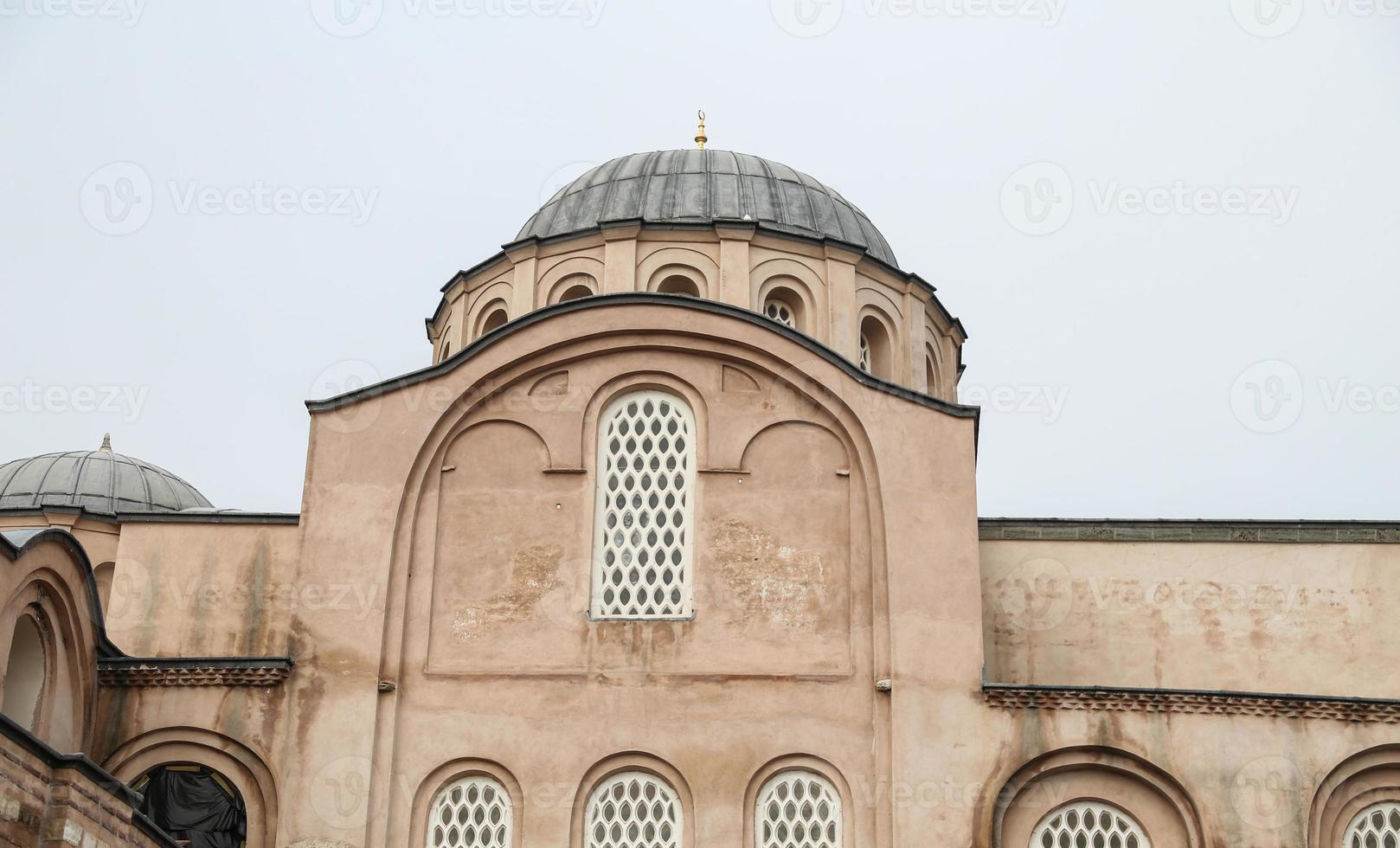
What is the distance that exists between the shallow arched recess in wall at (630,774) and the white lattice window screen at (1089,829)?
3.94 meters

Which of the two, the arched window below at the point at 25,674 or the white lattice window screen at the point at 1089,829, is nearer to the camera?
the arched window below at the point at 25,674

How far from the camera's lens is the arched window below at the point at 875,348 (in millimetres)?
28281

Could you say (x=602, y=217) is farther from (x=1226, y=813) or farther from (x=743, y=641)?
(x=1226, y=813)

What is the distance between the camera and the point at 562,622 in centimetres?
2186

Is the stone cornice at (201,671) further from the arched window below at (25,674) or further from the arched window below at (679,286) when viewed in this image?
the arched window below at (679,286)

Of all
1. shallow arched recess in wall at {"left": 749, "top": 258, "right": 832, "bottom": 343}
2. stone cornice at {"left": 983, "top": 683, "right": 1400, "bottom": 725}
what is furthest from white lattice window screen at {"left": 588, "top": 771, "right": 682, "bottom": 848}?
shallow arched recess in wall at {"left": 749, "top": 258, "right": 832, "bottom": 343}

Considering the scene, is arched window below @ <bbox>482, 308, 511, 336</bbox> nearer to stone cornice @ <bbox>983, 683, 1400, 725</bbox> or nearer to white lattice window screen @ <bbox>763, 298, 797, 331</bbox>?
white lattice window screen @ <bbox>763, 298, 797, 331</bbox>

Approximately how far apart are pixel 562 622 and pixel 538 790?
203 cm

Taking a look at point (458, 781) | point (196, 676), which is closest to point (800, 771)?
point (458, 781)

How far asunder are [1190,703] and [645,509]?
6849 mm

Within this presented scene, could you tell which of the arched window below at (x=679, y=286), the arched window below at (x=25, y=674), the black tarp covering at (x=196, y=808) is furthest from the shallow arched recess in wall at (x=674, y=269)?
the arched window below at (x=25, y=674)

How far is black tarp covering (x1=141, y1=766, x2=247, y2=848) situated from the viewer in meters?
20.9

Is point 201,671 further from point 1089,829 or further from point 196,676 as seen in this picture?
point 1089,829

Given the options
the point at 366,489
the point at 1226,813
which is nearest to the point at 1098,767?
the point at 1226,813
